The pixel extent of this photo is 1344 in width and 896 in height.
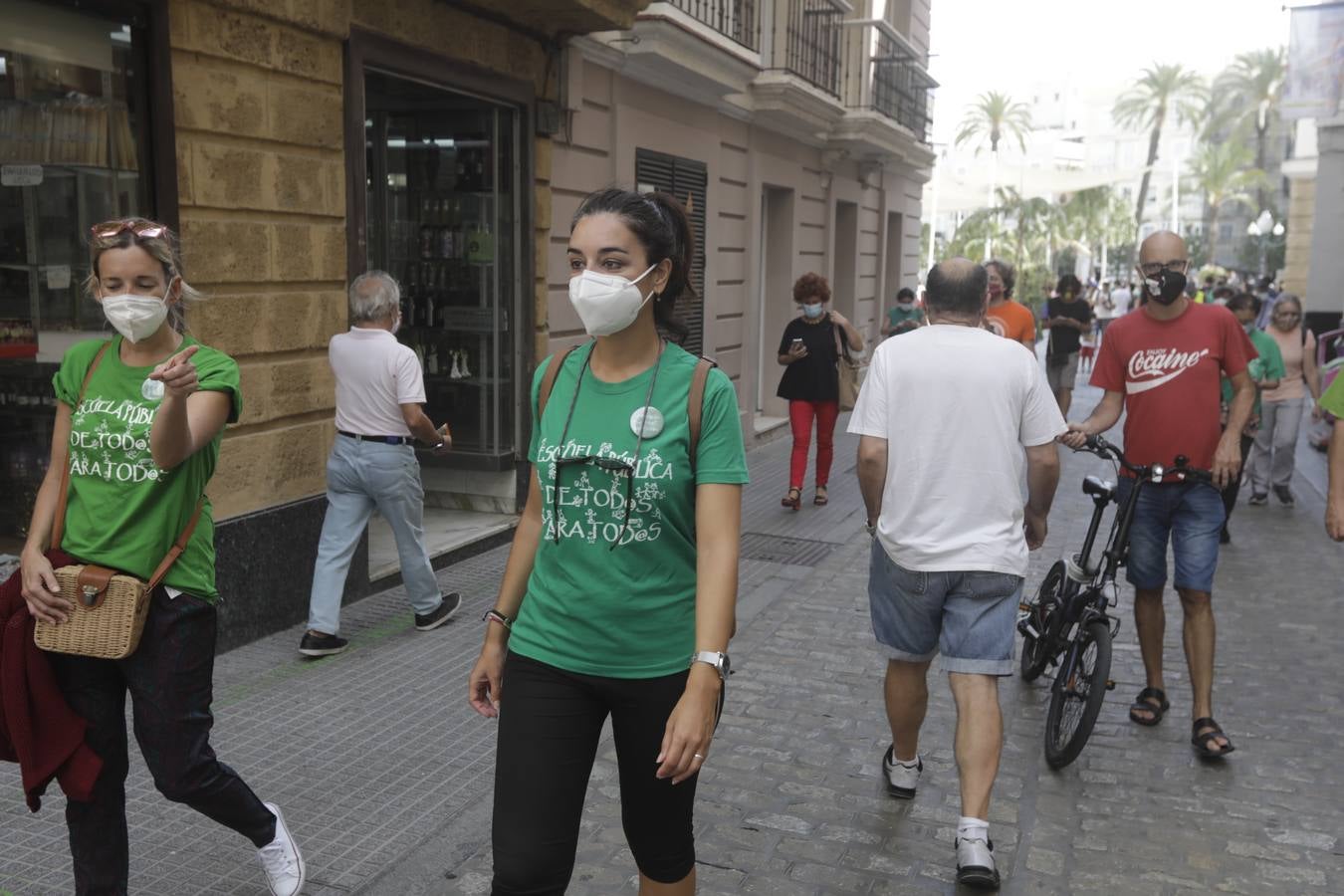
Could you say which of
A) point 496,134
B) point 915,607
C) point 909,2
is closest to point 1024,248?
point 909,2

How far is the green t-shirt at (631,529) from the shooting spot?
2471 mm

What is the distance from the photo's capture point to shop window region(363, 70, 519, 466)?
8602mm

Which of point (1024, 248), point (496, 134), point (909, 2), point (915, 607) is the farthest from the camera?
point (1024, 248)

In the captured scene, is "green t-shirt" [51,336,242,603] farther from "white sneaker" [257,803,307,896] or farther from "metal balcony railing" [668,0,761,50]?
"metal balcony railing" [668,0,761,50]

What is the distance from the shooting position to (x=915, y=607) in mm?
3850

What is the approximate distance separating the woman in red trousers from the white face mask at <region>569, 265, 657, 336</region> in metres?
7.41

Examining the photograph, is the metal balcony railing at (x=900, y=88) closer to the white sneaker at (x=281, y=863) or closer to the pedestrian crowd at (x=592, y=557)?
the pedestrian crowd at (x=592, y=557)

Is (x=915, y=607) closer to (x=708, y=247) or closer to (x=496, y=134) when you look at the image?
(x=496, y=134)

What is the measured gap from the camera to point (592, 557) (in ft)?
8.23

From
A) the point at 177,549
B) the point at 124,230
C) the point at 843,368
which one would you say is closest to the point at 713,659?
the point at 177,549

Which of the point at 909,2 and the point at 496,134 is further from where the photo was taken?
the point at 909,2

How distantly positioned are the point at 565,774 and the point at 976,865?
5.60ft

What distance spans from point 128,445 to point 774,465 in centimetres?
991

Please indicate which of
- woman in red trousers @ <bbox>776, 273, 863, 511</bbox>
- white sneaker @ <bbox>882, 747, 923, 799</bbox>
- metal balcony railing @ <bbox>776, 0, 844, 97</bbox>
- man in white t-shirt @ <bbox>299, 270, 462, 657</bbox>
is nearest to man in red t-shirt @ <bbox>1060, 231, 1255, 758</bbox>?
white sneaker @ <bbox>882, 747, 923, 799</bbox>
